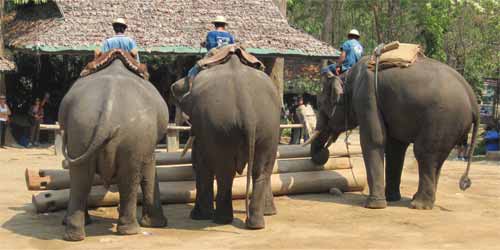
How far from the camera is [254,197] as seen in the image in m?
9.30

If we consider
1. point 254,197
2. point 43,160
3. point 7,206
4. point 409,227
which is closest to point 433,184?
point 409,227

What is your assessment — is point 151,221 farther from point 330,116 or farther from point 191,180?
point 330,116

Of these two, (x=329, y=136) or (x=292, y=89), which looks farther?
(x=292, y=89)

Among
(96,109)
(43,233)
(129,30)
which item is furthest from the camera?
(129,30)

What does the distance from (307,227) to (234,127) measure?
1498 mm

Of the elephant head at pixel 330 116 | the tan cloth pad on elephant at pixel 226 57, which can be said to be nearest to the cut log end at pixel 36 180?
the tan cloth pad on elephant at pixel 226 57

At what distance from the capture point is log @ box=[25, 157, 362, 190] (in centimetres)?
1031

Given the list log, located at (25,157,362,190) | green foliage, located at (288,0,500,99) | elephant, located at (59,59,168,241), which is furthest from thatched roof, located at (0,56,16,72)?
green foliage, located at (288,0,500,99)

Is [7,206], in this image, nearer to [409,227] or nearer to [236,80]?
[236,80]

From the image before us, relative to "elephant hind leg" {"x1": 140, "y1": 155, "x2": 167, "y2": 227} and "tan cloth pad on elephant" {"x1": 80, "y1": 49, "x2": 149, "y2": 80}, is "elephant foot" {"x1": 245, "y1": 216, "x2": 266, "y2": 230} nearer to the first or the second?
"elephant hind leg" {"x1": 140, "y1": 155, "x2": 167, "y2": 227}

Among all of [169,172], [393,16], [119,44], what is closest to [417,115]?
[169,172]

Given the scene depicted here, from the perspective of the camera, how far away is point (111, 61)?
9.35 meters

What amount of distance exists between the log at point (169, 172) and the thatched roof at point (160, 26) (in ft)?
28.2

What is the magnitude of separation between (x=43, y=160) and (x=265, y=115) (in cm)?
1032
